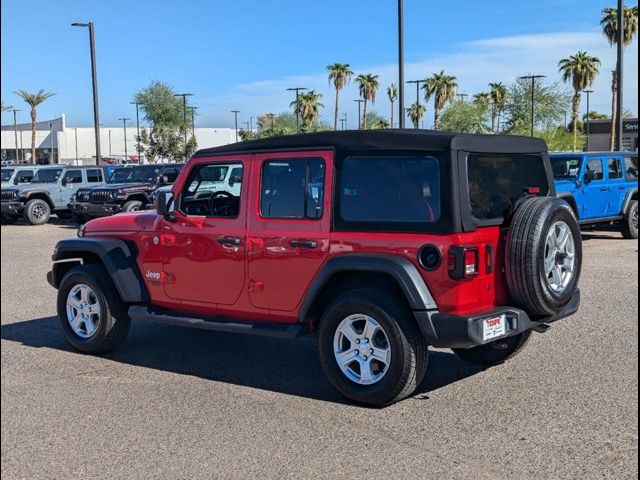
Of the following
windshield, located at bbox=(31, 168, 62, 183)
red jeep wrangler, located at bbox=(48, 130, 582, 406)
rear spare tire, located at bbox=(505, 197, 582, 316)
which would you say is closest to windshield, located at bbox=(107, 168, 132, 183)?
windshield, located at bbox=(31, 168, 62, 183)

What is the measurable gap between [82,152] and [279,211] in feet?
337

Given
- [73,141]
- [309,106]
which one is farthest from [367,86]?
[73,141]

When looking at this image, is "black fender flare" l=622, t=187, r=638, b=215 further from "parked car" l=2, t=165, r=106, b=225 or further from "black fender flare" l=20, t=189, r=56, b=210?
"black fender flare" l=20, t=189, r=56, b=210

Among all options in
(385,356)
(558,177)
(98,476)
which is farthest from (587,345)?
(558,177)

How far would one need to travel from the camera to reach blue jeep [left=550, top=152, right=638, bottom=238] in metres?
14.9

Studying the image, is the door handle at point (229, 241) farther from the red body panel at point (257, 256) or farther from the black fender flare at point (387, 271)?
the black fender flare at point (387, 271)

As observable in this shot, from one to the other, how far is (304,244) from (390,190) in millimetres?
772

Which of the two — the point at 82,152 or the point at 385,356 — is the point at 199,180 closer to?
the point at 385,356

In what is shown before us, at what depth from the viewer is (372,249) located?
5.45 metres

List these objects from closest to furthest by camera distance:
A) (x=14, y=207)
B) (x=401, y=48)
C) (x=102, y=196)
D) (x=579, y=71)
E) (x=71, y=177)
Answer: (x=401, y=48)
(x=102, y=196)
(x=14, y=207)
(x=71, y=177)
(x=579, y=71)

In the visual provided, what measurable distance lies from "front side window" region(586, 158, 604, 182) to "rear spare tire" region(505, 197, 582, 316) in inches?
397

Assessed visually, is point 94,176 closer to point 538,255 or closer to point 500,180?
point 500,180

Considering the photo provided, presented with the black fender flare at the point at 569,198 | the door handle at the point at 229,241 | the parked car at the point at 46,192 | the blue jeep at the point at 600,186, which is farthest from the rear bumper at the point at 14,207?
the door handle at the point at 229,241

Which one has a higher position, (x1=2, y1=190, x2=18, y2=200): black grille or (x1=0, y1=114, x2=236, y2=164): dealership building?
(x1=0, y1=114, x2=236, y2=164): dealership building
